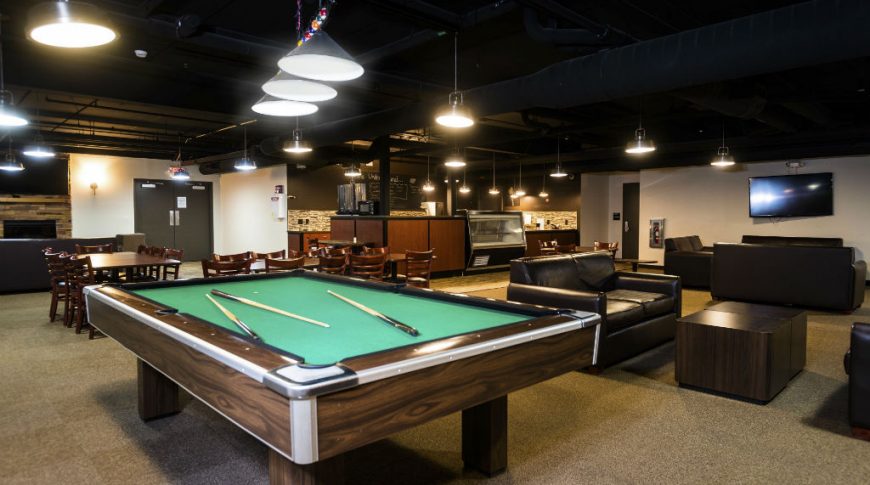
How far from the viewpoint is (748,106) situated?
241 inches

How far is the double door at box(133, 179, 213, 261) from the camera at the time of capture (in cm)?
1380

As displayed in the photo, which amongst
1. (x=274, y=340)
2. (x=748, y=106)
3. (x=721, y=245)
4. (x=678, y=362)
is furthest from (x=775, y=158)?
(x=274, y=340)

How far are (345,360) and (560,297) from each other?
295 cm

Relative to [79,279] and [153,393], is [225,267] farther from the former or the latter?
[153,393]

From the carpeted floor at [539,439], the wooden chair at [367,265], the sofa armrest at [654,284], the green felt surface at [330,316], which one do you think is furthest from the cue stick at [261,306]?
the sofa armrest at [654,284]

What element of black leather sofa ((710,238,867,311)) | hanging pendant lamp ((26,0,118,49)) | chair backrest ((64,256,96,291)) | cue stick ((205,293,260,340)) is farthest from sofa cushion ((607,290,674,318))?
chair backrest ((64,256,96,291))

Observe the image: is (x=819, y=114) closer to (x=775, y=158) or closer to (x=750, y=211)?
(x=775, y=158)

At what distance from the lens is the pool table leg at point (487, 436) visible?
2.56 metres

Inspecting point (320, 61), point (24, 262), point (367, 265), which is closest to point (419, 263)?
A: point (367, 265)

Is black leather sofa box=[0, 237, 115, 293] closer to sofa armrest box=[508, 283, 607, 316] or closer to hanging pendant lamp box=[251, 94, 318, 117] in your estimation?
hanging pendant lamp box=[251, 94, 318, 117]

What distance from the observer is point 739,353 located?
145 inches

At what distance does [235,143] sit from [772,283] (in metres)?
11.4

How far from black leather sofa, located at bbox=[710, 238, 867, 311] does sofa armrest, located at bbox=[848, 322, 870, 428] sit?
4.56m

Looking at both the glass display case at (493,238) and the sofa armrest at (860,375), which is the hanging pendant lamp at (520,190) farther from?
the sofa armrest at (860,375)
